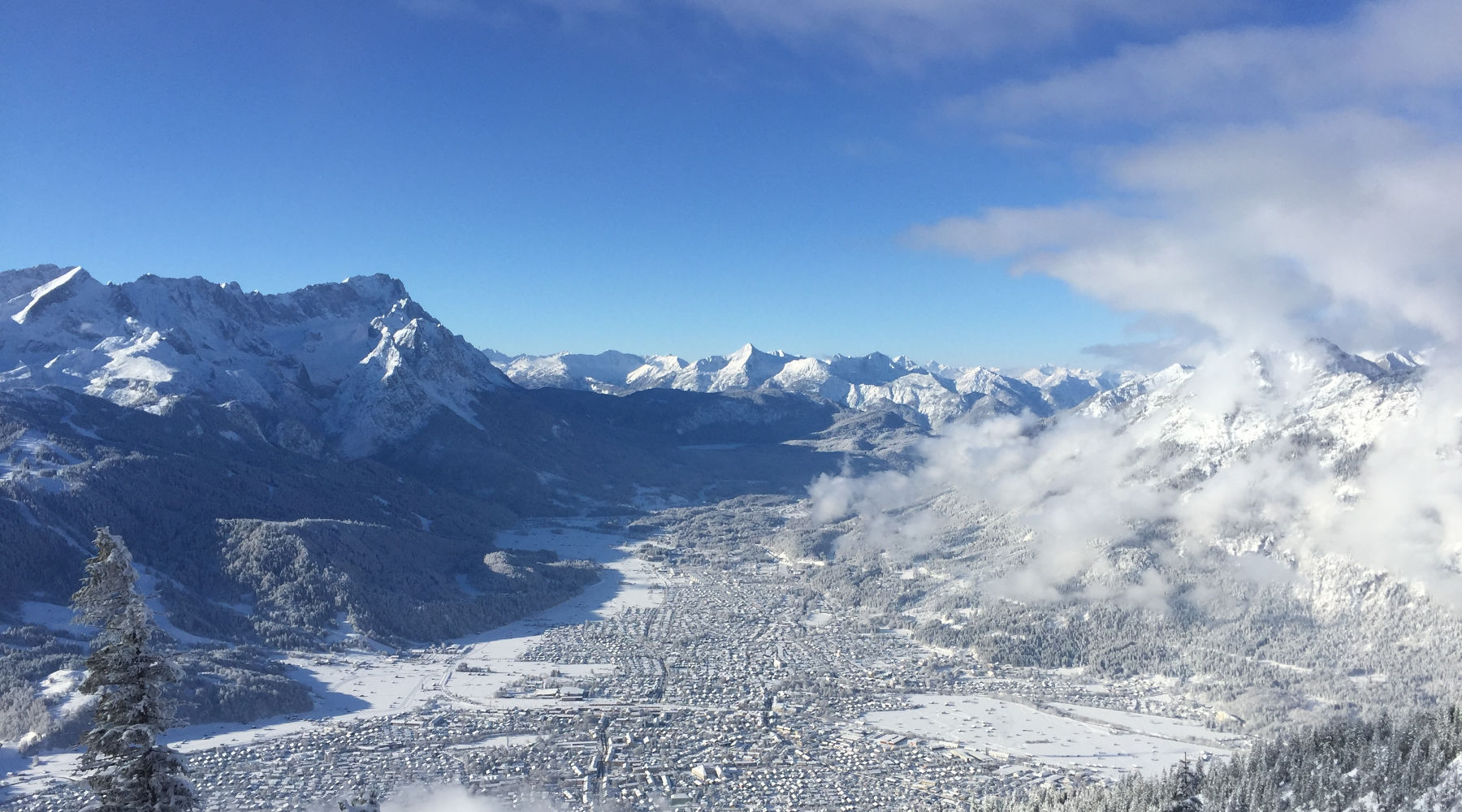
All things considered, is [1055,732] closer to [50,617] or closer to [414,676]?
[414,676]

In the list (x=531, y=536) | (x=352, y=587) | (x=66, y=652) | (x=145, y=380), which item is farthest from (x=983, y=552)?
(x=145, y=380)

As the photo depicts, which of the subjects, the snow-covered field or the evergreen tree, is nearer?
the evergreen tree

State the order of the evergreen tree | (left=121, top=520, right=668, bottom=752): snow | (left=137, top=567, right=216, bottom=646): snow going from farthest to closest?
(left=137, top=567, right=216, bottom=646): snow < (left=121, top=520, right=668, bottom=752): snow < the evergreen tree

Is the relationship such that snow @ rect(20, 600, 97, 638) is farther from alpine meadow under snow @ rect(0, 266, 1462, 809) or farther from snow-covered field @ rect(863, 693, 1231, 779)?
snow-covered field @ rect(863, 693, 1231, 779)

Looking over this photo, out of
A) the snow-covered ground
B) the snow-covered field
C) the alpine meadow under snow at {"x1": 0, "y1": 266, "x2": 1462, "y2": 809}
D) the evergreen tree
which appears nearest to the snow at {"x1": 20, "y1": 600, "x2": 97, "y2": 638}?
the snow-covered ground

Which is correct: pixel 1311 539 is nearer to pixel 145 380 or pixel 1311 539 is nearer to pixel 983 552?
pixel 983 552

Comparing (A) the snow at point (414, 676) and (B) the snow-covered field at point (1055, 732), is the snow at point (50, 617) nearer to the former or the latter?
(A) the snow at point (414, 676)
